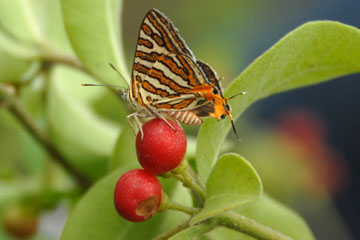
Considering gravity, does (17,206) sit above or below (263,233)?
below

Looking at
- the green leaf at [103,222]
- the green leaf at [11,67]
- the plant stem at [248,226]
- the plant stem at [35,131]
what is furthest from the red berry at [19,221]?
the plant stem at [248,226]

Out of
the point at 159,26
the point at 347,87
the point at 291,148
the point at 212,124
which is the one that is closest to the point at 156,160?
the point at 212,124

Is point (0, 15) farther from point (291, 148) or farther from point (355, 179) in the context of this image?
point (355, 179)

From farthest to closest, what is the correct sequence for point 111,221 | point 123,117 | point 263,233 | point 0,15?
point 123,117 → point 0,15 → point 111,221 → point 263,233

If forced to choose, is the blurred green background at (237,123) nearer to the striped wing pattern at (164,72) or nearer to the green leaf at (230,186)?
the striped wing pattern at (164,72)

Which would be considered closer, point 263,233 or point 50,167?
point 263,233
